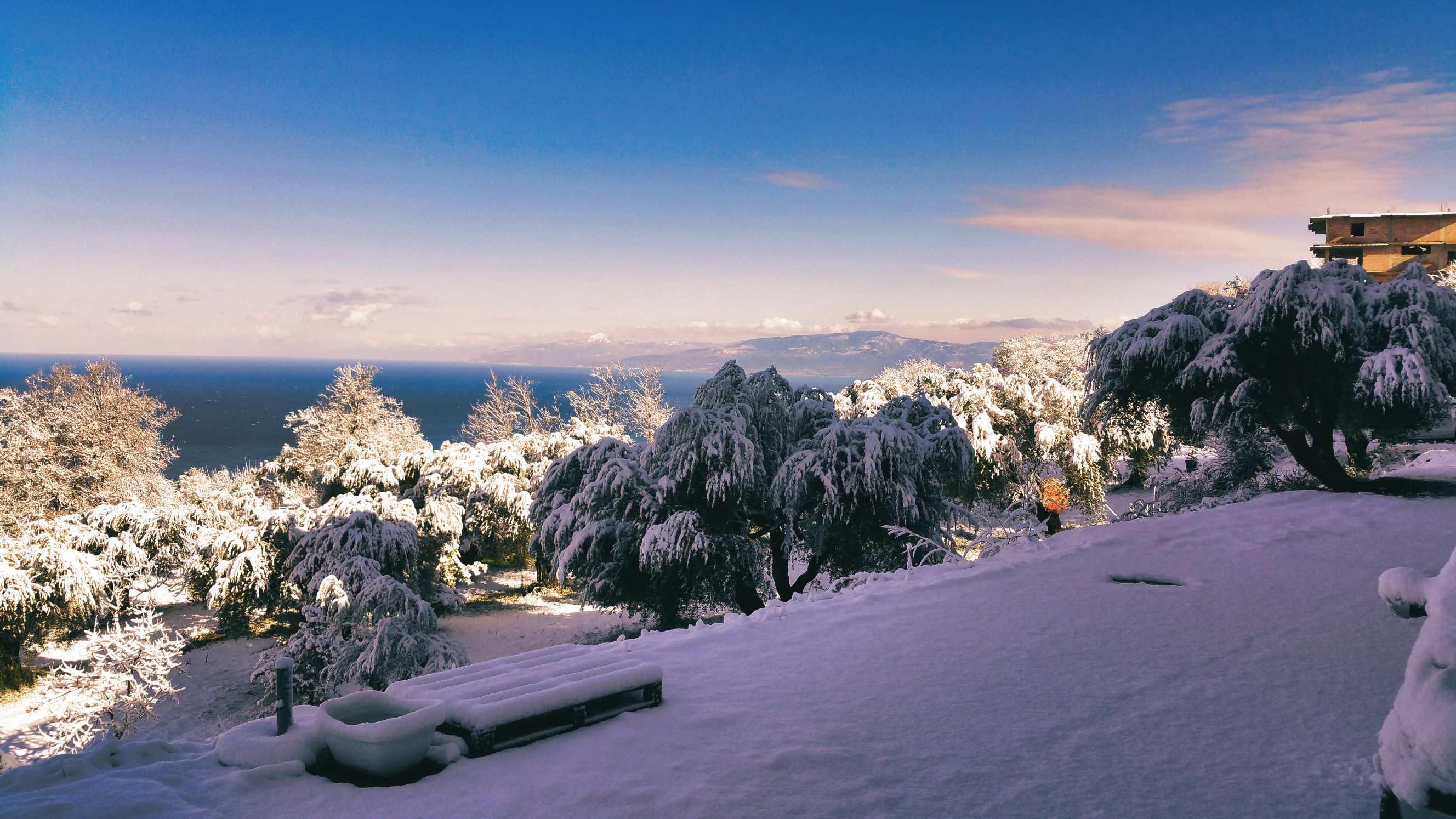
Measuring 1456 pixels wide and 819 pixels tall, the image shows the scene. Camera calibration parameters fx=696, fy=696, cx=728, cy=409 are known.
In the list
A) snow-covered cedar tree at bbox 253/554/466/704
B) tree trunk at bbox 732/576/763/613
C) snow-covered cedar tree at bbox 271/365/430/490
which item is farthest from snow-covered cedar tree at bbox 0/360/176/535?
tree trunk at bbox 732/576/763/613

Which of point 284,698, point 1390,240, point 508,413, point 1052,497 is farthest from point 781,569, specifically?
point 1390,240

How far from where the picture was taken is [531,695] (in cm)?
404

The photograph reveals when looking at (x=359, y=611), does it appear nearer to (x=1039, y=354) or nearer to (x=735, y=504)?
(x=735, y=504)

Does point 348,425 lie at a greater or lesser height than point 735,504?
lesser

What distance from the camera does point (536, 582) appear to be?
68.4 feet

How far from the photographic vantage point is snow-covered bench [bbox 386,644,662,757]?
3.91m

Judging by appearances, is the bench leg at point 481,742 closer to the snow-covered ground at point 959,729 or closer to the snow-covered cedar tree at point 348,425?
the snow-covered ground at point 959,729

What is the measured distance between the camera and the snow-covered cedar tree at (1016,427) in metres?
19.7

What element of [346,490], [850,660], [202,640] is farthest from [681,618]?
[346,490]

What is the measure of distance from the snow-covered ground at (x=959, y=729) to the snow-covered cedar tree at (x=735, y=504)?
3.99 metres

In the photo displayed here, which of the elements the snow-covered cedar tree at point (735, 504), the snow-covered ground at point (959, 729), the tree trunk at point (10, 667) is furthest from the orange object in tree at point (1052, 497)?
the tree trunk at point (10, 667)

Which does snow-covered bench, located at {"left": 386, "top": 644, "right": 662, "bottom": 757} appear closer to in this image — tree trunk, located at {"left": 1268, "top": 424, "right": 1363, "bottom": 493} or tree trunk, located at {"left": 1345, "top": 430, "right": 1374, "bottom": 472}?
tree trunk, located at {"left": 1268, "top": 424, "right": 1363, "bottom": 493}

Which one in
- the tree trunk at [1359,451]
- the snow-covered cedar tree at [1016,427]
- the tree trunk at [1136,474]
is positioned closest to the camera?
the tree trunk at [1359,451]

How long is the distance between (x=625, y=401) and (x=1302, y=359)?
36.6 meters
